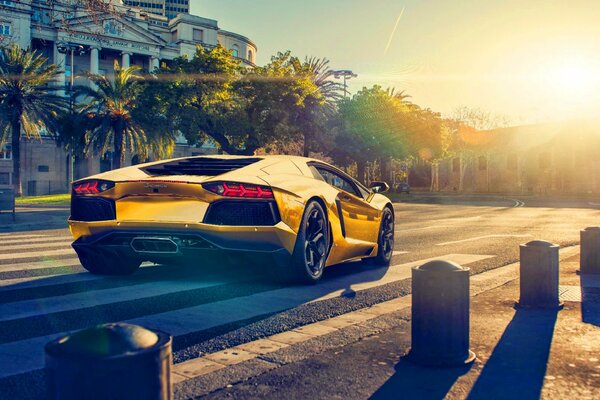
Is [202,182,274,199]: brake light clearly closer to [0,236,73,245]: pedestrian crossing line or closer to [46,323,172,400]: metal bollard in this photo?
[46,323,172,400]: metal bollard

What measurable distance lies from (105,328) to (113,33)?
70425 millimetres

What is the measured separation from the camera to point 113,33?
222 feet

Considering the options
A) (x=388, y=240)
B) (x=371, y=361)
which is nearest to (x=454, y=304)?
(x=371, y=361)

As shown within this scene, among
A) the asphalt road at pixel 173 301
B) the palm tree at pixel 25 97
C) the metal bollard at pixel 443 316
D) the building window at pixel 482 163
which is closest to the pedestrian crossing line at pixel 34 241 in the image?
the asphalt road at pixel 173 301

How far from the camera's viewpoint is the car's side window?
741 cm

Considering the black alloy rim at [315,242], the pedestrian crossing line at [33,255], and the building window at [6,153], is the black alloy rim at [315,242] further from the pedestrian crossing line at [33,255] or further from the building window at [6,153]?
the building window at [6,153]

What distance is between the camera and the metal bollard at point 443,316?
3.74 meters

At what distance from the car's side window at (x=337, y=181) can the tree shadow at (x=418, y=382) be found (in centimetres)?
377

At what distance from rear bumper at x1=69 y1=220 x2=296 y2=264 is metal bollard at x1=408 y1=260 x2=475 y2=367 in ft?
7.17

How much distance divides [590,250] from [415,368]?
493 cm

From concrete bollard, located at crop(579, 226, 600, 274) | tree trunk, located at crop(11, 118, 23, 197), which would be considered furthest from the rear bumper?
tree trunk, located at crop(11, 118, 23, 197)

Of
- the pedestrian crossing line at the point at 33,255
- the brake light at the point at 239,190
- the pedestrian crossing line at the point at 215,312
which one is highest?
the brake light at the point at 239,190

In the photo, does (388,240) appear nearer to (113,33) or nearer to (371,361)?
(371,361)

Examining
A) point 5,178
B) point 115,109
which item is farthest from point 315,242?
point 5,178
